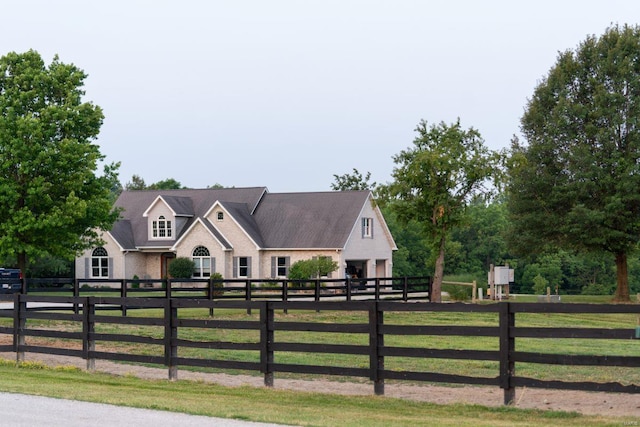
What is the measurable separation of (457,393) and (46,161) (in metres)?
31.5

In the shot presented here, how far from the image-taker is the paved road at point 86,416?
1147 cm

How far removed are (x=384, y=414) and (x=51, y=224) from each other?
106 ft

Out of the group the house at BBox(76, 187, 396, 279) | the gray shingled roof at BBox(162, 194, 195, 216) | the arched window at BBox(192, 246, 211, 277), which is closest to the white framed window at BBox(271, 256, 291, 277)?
the house at BBox(76, 187, 396, 279)

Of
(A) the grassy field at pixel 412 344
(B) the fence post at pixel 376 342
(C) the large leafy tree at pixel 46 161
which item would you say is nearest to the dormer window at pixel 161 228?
(C) the large leafy tree at pixel 46 161

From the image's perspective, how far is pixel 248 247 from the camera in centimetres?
6112

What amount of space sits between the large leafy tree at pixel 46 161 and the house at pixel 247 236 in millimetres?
14560

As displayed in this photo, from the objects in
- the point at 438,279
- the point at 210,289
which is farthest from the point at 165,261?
the point at 210,289

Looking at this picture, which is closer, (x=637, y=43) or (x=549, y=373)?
(x=549, y=373)

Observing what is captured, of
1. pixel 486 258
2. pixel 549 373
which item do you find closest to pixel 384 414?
pixel 549 373

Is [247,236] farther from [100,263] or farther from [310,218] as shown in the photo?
[100,263]

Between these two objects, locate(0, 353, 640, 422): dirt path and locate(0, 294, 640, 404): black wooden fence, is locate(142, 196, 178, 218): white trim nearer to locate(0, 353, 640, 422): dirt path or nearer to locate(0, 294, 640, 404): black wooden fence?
locate(0, 294, 640, 404): black wooden fence

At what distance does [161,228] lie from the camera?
63.8m

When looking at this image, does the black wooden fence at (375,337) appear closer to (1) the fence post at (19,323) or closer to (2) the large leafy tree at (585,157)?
(1) the fence post at (19,323)

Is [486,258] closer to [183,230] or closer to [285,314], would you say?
[183,230]
